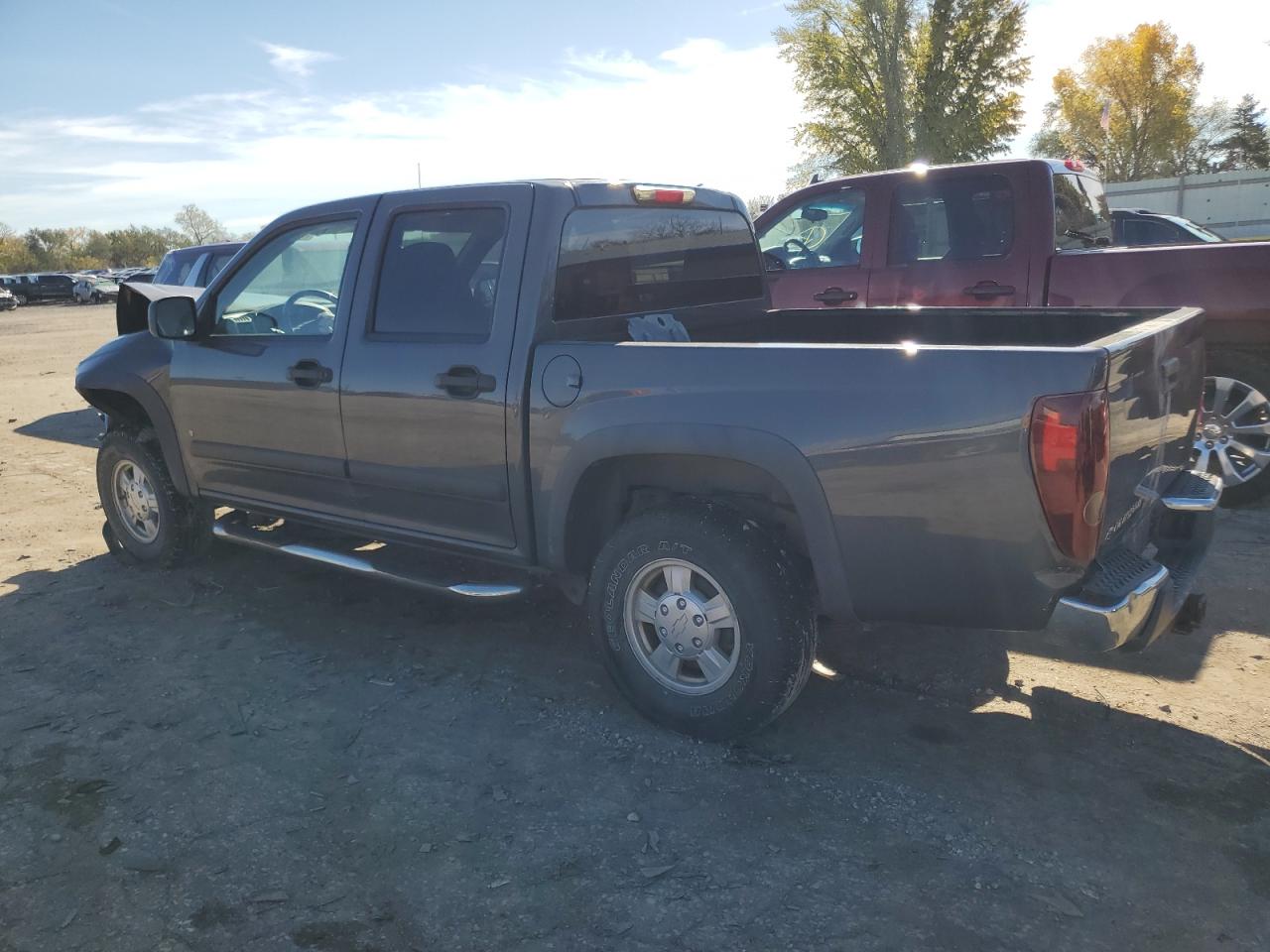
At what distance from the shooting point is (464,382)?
389 cm

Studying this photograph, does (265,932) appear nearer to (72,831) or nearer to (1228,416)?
(72,831)

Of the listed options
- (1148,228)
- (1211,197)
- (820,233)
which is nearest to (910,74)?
(1211,197)

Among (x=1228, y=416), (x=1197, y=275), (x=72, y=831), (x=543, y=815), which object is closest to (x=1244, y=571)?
(x=1228, y=416)

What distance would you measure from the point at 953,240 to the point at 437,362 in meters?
3.99

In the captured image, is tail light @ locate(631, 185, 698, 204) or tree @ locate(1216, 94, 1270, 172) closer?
tail light @ locate(631, 185, 698, 204)

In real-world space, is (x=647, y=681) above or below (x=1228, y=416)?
below

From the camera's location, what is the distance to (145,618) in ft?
16.3

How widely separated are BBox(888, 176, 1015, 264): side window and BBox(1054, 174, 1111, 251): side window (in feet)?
0.99

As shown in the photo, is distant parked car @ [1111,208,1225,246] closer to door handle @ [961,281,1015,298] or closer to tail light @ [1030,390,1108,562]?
door handle @ [961,281,1015,298]

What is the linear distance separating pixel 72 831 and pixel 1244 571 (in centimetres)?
541

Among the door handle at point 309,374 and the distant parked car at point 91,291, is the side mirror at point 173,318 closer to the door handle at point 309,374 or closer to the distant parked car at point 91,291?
the door handle at point 309,374

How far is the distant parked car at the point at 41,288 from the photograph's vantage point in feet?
167

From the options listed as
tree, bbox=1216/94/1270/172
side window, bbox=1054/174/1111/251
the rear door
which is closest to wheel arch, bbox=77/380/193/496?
the rear door

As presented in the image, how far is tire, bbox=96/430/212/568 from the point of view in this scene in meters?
5.49
